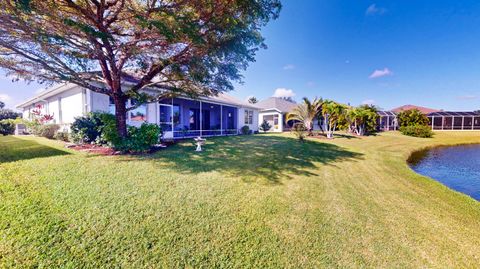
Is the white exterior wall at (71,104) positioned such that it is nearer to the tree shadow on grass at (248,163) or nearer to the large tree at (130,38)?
the large tree at (130,38)

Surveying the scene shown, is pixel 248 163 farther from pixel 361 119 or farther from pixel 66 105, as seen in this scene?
pixel 361 119

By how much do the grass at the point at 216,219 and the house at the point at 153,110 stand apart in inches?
196

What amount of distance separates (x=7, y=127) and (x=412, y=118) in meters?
45.5

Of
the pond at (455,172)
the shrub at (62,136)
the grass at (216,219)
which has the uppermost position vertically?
the shrub at (62,136)

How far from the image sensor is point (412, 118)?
26.9 m

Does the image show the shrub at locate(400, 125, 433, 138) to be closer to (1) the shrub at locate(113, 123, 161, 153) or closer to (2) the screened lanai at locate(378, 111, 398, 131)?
(2) the screened lanai at locate(378, 111, 398, 131)

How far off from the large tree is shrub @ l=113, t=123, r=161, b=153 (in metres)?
0.50

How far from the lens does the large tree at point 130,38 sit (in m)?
5.88

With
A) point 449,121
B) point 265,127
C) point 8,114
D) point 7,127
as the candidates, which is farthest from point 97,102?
point 449,121

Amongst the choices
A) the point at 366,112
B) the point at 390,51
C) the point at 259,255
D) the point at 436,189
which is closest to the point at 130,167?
the point at 259,255

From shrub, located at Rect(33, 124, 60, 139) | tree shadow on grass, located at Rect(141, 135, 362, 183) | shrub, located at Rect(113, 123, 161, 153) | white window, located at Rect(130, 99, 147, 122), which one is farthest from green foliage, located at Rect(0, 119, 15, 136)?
tree shadow on grass, located at Rect(141, 135, 362, 183)

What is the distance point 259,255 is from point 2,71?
39.2 feet

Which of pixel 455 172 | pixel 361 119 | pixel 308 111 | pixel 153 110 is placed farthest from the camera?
pixel 361 119

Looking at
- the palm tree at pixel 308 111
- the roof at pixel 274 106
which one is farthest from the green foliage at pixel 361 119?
the roof at pixel 274 106
